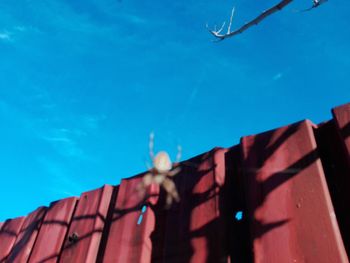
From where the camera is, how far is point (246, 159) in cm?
132

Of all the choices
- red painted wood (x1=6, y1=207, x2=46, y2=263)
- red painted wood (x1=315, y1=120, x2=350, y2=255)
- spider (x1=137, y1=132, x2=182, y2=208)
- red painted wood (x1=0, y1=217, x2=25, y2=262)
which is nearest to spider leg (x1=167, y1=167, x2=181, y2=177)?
spider (x1=137, y1=132, x2=182, y2=208)

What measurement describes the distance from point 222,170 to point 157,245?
1.51 feet

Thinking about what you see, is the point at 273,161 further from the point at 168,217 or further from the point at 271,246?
the point at 168,217

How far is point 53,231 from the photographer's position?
1.92 m

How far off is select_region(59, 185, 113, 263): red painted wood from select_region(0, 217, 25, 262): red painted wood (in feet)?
2.27

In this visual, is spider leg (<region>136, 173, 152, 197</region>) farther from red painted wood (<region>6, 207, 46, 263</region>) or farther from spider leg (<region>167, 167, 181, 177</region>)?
red painted wood (<region>6, 207, 46, 263</region>)

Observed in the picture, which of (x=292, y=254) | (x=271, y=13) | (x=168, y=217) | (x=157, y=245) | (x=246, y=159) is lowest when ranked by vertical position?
(x=292, y=254)

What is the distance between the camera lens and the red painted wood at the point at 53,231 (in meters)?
1.83

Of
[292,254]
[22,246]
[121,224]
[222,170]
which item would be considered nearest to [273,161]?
[222,170]

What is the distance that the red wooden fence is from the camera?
41.6 inches

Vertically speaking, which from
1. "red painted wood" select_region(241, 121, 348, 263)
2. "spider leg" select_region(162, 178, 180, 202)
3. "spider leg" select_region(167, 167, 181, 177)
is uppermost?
"spider leg" select_region(167, 167, 181, 177)

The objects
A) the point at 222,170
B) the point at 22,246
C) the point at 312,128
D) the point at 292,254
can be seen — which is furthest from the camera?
the point at 22,246

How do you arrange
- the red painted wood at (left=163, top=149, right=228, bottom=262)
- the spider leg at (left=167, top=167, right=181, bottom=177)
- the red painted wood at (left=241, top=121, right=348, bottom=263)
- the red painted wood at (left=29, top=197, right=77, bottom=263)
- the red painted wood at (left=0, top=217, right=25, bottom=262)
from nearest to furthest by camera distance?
the red painted wood at (left=241, top=121, right=348, bottom=263)
the red painted wood at (left=163, top=149, right=228, bottom=262)
the spider leg at (left=167, top=167, right=181, bottom=177)
the red painted wood at (left=29, top=197, right=77, bottom=263)
the red painted wood at (left=0, top=217, right=25, bottom=262)

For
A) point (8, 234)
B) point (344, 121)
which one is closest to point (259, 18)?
point (344, 121)
